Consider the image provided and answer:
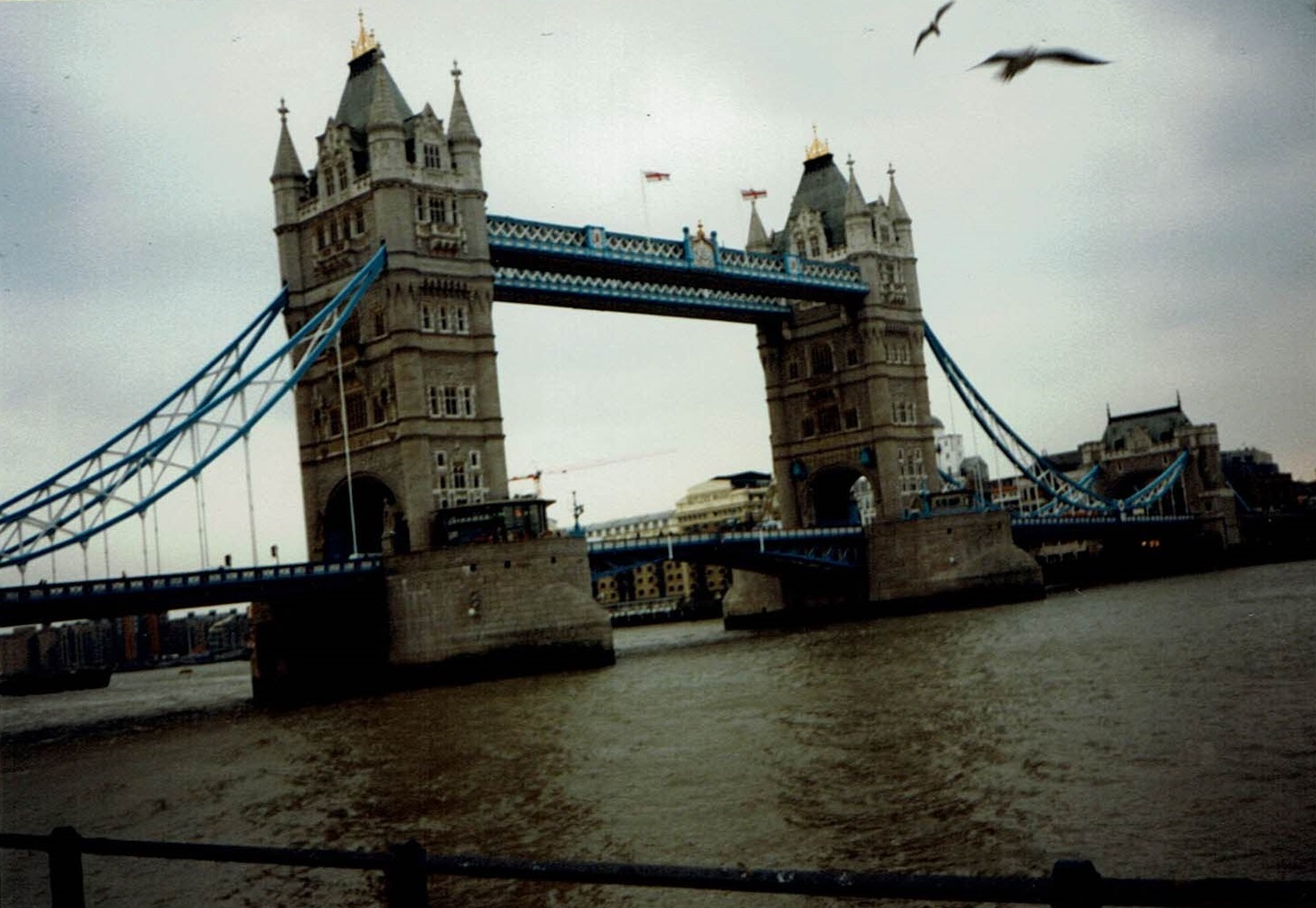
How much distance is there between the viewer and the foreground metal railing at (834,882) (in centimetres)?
377

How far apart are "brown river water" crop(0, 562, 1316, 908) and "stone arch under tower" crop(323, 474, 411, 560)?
41.0 ft

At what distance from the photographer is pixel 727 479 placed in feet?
545

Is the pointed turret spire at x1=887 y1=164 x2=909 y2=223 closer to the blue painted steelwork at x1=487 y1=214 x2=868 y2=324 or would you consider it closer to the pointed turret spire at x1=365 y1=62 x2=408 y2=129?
the blue painted steelwork at x1=487 y1=214 x2=868 y2=324

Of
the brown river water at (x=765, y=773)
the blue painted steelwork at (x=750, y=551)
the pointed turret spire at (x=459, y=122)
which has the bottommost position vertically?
the brown river water at (x=765, y=773)

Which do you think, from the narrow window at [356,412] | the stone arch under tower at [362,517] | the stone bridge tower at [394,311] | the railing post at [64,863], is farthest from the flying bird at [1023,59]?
the narrow window at [356,412]

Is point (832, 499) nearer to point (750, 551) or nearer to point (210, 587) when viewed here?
point (750, 551)

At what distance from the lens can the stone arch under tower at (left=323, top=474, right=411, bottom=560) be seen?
52.1 meters

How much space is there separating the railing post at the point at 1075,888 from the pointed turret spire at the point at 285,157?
54.7 m

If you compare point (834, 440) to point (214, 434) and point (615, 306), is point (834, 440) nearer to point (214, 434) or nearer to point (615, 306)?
point (615, 306)

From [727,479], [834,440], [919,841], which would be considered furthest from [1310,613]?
[727,479]

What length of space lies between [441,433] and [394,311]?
4.85 meters

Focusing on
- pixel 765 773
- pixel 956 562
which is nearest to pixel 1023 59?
pixel 765 773

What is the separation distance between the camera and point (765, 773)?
762 inches

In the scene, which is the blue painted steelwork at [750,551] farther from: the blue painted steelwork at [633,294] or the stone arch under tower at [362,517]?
the blue painted steelwork at [633,294]
